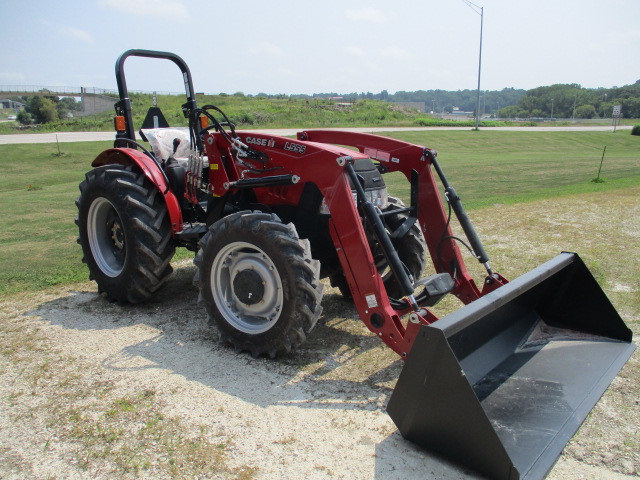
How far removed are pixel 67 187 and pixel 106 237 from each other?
34.0ft

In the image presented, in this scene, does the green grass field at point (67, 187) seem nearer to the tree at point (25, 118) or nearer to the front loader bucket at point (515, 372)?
the front loader bucket at point (515, 372)

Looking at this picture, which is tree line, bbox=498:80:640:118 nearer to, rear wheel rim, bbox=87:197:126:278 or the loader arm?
the loader arm

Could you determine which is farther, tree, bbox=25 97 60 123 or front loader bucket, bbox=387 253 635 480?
tree, bbox=25 97 60 123

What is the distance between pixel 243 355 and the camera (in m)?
4.57

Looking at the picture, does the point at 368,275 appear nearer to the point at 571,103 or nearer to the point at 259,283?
the point at 259,283

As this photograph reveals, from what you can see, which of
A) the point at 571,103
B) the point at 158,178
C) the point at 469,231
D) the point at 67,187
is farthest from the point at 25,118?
the point at 571,103

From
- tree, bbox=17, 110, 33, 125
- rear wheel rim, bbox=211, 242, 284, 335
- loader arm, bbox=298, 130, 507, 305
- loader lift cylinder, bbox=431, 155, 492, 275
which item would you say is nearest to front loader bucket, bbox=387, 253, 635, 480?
loader lift cylinder, bbox=431, 155, 492, 275

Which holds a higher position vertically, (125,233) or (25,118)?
(25,118)

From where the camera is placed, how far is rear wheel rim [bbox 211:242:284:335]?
438 centimetres

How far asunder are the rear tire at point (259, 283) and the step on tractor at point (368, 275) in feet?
0.04

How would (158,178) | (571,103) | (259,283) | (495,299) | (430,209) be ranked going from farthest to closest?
1. (571,103)
2. (158,178)
3. (430,209)
4. (259,283)
5. (495,299)

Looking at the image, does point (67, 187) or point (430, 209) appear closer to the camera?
point (430, 209)

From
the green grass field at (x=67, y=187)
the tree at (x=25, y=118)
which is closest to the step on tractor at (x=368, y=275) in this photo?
the green grass field at (x=67, y=187)

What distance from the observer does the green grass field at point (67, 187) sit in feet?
23.4
